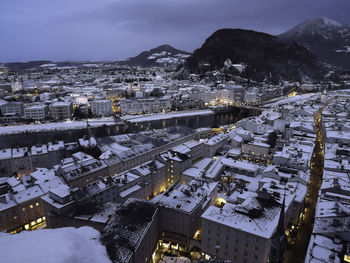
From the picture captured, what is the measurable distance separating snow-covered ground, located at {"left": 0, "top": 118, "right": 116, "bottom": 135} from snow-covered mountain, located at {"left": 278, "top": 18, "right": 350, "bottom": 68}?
143797 mm

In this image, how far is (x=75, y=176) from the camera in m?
20.4

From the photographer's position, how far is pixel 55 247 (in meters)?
9.97

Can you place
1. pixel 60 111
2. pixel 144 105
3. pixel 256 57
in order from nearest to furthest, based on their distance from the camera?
1. pixel 60 111
2. pixel 144 105
3. pixel 256 57

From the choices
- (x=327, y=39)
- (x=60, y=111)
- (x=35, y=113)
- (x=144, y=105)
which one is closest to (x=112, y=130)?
(x=144, y=105)

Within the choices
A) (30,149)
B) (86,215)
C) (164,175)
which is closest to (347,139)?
(164,175)

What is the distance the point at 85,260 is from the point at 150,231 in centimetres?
461

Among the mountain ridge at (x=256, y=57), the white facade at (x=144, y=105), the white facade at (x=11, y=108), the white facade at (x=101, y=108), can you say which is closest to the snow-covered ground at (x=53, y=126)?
the white facade at (x=101, y=108)

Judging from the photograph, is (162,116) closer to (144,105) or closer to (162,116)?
(162,116)

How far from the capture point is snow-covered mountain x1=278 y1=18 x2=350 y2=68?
468ft

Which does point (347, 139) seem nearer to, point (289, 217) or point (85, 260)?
point (289, 217)

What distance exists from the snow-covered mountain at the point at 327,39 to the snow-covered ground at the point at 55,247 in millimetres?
162687

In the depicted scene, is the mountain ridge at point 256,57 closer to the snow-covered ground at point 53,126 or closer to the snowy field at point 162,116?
the snowy field at point 162,116

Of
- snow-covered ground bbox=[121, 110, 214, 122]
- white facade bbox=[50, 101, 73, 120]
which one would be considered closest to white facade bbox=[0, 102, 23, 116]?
white facade bbox=[50, 101, 73, 120]

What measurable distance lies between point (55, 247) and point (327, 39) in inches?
7840
